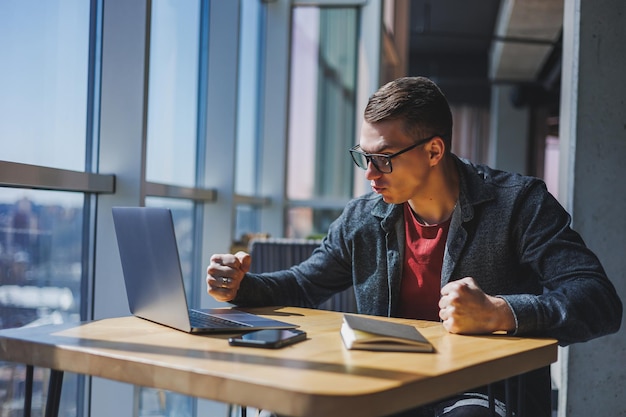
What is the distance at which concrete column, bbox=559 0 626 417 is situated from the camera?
9.62 feet

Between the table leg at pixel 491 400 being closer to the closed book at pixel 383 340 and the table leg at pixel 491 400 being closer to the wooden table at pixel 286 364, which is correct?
the wooden table at pixel 286 364

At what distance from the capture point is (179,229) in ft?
11.4

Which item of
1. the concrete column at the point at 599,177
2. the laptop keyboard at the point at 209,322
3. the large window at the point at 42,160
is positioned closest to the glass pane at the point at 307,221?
the concrete column at the point at 599,177

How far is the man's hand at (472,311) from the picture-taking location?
1533 mm

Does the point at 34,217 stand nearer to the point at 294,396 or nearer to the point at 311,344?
the point at 311,344

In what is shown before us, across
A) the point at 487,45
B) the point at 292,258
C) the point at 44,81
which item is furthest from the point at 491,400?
the point at 487,45

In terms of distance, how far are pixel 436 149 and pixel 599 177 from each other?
1.29 m

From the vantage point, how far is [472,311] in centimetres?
154

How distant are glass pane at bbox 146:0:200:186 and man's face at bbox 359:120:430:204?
4.22 ft

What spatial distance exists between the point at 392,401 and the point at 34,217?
4.26 feet

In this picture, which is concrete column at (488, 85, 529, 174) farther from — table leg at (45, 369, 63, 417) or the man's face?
table leg at (45, 369, 63, 417)

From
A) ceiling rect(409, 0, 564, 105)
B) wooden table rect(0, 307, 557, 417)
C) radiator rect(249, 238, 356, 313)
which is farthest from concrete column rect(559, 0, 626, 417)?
ceiling rect(409, 0, 564, 105)

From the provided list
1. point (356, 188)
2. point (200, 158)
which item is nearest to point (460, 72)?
point (356, 188)

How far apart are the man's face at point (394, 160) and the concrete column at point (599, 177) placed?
131 centimetres
